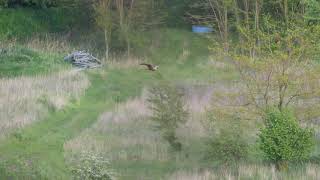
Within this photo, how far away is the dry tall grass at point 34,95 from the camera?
1639cm

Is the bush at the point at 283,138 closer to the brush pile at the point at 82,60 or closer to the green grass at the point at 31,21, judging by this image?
the brush pile at the point at 82,60

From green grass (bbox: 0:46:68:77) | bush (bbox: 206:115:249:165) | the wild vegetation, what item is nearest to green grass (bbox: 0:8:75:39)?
the wild vegetation

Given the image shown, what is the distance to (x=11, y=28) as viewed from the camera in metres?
32.5

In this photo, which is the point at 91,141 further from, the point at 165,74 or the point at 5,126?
the point at 165,74

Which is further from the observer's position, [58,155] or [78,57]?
[78,57]

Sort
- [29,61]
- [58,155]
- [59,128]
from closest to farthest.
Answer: [58,155] → [59,128] → [29,61]

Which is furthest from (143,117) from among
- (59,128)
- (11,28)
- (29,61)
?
(11,28)

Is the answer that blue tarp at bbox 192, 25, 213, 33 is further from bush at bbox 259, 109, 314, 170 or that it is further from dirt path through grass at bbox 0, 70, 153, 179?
bush at bbox 259, 109, 314, 170

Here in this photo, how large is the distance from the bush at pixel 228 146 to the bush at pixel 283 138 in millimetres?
570

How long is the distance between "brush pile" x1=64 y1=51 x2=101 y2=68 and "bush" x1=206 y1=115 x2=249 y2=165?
41.4 feet

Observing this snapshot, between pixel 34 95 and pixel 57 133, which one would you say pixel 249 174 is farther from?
pixel 34 95

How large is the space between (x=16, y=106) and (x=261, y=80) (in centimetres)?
682

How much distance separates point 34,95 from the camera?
1872 centimetres

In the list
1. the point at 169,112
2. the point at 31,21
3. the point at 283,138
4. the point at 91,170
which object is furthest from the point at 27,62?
the point at 91,170
